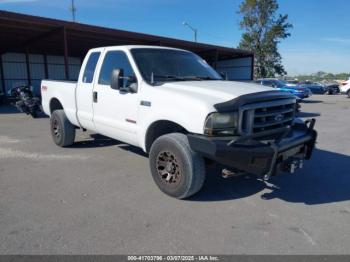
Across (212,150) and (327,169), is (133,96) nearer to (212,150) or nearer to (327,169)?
(212,150)

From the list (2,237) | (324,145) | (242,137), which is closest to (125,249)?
Result: (2,237)

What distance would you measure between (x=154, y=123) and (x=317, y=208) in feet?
7.83

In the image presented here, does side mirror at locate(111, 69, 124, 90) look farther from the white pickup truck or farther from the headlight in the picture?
the headlight

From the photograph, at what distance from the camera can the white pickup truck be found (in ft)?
11.5

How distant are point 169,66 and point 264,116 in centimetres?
187

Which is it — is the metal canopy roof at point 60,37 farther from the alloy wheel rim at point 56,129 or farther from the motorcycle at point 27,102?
the alloy wheel rim at point 56,129

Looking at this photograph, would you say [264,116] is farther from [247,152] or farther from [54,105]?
[54,105]

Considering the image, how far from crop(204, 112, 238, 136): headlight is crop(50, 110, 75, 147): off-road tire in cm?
409

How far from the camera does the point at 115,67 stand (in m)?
5.11

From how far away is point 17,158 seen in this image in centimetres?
605

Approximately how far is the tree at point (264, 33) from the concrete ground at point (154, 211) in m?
49.0

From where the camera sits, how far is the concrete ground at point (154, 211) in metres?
2.99

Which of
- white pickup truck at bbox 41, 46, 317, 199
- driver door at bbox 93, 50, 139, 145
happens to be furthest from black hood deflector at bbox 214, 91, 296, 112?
driver door at bbox 93, 50, 139, 145

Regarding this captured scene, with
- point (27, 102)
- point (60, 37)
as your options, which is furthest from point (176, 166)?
point (60, 37)
